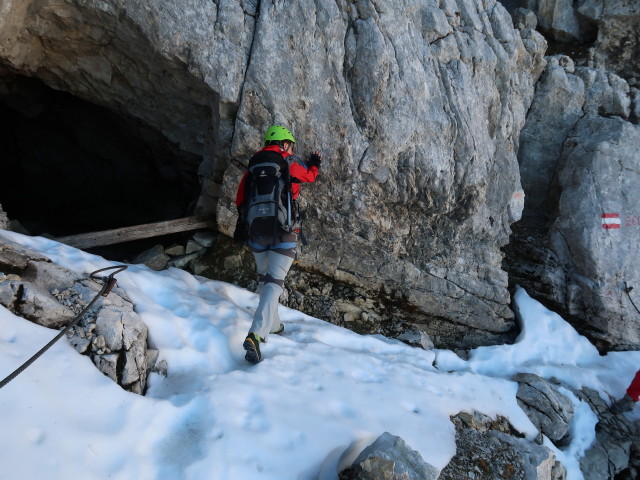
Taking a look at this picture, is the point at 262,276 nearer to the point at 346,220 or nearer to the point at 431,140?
the point at 346,220

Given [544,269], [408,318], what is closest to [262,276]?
[408,318]

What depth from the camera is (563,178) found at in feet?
32.8

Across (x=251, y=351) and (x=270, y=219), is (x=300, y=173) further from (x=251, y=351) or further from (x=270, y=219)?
(x=251, y=351)

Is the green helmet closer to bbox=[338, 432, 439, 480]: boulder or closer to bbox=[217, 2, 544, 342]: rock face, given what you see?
bbox=[217, 2, 544, 342]: rock face

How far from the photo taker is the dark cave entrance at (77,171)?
11.2 meters

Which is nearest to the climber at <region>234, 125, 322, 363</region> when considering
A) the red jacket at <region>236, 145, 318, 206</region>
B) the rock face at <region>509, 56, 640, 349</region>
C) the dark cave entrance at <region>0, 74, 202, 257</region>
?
the red jacket at <region>236, 145, 318, 206</region>

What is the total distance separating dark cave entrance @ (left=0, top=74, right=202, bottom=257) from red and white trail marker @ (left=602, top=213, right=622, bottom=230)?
9.92 m

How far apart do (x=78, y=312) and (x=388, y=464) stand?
3.58 m

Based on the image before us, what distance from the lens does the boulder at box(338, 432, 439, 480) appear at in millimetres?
3707

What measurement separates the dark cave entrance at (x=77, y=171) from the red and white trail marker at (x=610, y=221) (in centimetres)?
992

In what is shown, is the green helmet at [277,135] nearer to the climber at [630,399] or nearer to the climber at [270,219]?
the climber at [270,219]

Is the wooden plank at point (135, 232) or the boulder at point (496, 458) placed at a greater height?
the wooden plank at point (135, 232)

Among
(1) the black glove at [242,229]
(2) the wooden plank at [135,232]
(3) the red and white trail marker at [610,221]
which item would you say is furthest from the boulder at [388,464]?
(3) the red and white trail marker at [610,221]

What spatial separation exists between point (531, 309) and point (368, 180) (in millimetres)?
4940
